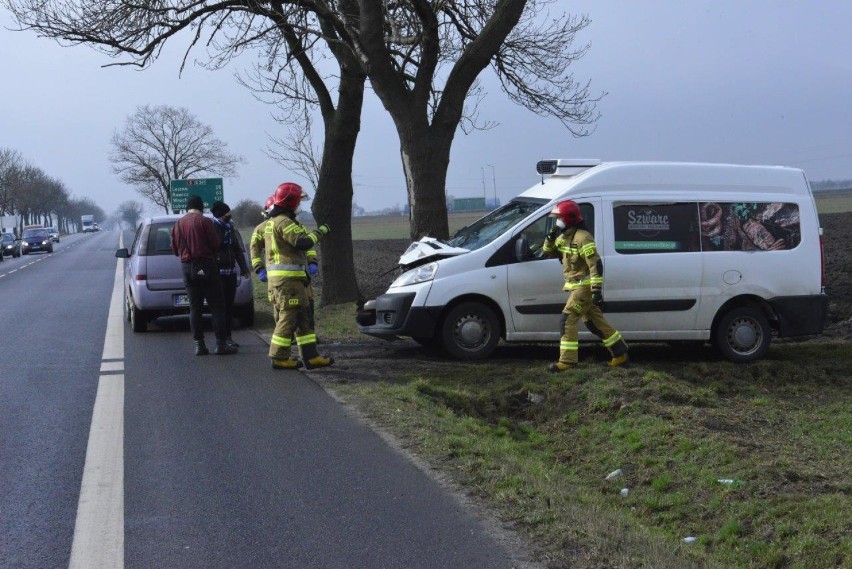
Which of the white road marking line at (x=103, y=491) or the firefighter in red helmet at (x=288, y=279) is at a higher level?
the firefighter in red helmet at (x=288, y=279)

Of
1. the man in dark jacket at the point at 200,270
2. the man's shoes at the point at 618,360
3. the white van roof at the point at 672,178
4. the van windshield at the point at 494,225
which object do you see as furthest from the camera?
the man in dark jacket at the point at 200,270

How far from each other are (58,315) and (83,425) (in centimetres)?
1080

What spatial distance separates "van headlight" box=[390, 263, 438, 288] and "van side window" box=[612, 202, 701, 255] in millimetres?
2031

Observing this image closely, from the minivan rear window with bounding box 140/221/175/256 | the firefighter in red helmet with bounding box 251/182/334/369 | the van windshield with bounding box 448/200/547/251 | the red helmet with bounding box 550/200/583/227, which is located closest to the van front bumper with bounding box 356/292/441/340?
the firefighter in red helmet with bounding box 251/182/334/369

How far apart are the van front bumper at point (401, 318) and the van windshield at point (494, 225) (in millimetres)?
904

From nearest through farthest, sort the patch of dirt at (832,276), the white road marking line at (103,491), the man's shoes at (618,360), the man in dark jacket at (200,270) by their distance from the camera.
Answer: the white road marking line at (103,491)
the man's shoes at (618,360)
the man in dark jacket at (200,270)
the patch of dirt at (832,276)

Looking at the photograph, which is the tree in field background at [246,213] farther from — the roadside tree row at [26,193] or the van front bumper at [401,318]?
the van front bumper at [401,318]

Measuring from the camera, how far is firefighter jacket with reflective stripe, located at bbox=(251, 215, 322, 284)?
10.5 m

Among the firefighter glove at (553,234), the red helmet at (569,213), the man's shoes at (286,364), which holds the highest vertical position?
the red helmet at (569,213)

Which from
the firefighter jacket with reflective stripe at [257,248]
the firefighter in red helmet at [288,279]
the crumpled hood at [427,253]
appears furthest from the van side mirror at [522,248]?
the firefighter jacket with reflective stripe at [257,248]

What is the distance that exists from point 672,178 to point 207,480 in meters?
6.74

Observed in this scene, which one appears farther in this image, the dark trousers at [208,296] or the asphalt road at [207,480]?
the dark trousers at [208,296]

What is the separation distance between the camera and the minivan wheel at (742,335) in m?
11.1

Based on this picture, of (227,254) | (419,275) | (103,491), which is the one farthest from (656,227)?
(103,491)
